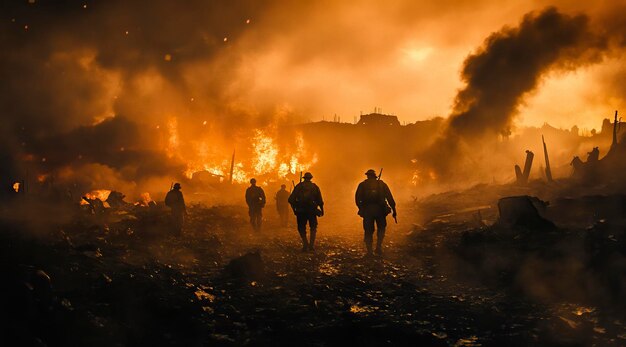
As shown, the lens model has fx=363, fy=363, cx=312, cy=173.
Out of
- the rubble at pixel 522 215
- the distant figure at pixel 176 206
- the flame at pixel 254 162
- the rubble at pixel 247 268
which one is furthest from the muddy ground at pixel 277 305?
the flame at pixel 254 162

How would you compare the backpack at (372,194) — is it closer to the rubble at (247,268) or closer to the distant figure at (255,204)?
the rubble at (247,268)

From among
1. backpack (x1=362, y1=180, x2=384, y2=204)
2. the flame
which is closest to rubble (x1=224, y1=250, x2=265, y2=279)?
backpack (x1=362, y1=180, x2=384, y2=204)

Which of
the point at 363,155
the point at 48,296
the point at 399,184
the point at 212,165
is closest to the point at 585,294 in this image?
the point at 48,296

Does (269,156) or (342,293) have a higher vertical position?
(269,156)

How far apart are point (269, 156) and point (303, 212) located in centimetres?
4011

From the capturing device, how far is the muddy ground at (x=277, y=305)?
3.54m

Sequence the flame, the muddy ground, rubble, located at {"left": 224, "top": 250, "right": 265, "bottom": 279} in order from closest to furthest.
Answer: the muddy ground < rubble, located at {"left": 224, "top": 250, "right": 265, "bottom": 279} < the flame

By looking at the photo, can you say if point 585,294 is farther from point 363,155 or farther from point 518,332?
point 363,155

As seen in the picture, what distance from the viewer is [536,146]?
63469mm

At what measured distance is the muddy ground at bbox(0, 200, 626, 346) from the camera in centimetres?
354

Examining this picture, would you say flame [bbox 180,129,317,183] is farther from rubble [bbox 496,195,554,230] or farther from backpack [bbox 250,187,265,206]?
rubble [bbox 496,195,554,230]

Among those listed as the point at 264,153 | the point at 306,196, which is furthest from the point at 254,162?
the point at 306,196

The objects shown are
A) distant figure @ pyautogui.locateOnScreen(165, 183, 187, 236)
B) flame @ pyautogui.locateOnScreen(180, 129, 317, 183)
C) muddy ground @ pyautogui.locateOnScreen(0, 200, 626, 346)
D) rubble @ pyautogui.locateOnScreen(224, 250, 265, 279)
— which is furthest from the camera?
flame @ pyautogui.locateOnScreen(180, 129, 317, 183)

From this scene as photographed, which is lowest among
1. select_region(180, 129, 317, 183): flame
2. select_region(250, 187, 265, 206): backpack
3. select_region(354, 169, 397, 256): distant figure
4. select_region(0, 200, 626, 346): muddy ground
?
select_region(0, 200, 626, 346): muddy ground
